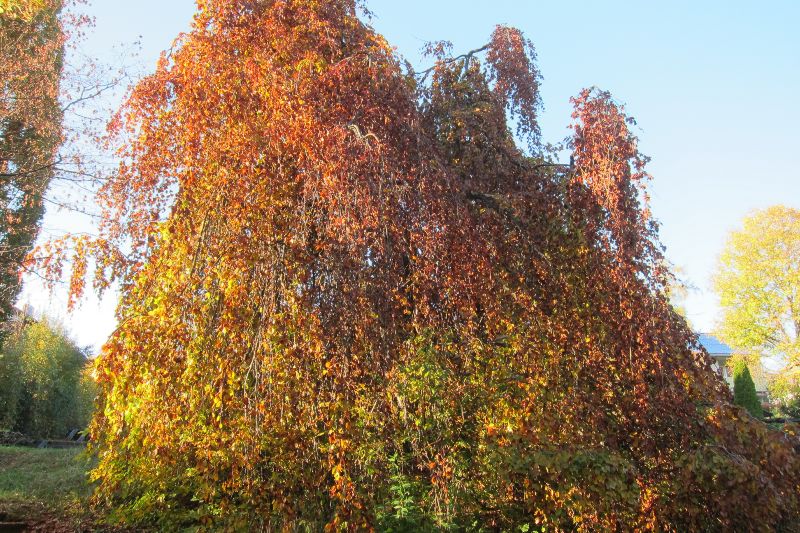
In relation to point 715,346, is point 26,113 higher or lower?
higher

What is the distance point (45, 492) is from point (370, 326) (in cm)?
592

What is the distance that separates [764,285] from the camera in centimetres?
A: 1770

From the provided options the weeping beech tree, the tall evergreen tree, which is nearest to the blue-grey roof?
the weeping beech tree

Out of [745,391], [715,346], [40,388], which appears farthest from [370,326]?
[715,346]

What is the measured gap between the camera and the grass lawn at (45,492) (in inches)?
207

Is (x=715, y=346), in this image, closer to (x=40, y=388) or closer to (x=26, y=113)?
(x=26, y=113)

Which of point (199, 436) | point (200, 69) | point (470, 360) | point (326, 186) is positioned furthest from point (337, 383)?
point (200, 69)

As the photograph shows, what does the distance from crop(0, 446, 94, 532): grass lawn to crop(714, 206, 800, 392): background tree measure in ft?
60.8

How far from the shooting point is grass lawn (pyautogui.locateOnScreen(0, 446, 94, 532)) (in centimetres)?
527

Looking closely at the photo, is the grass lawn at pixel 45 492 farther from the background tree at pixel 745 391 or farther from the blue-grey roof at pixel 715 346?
the blue-grey roof at pixel 715 346

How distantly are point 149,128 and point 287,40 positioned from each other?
1125mm

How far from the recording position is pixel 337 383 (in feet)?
9.33

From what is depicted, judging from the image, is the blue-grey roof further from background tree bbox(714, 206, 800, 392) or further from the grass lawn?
the grass lawn

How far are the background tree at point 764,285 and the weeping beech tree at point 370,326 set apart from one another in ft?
54.3
